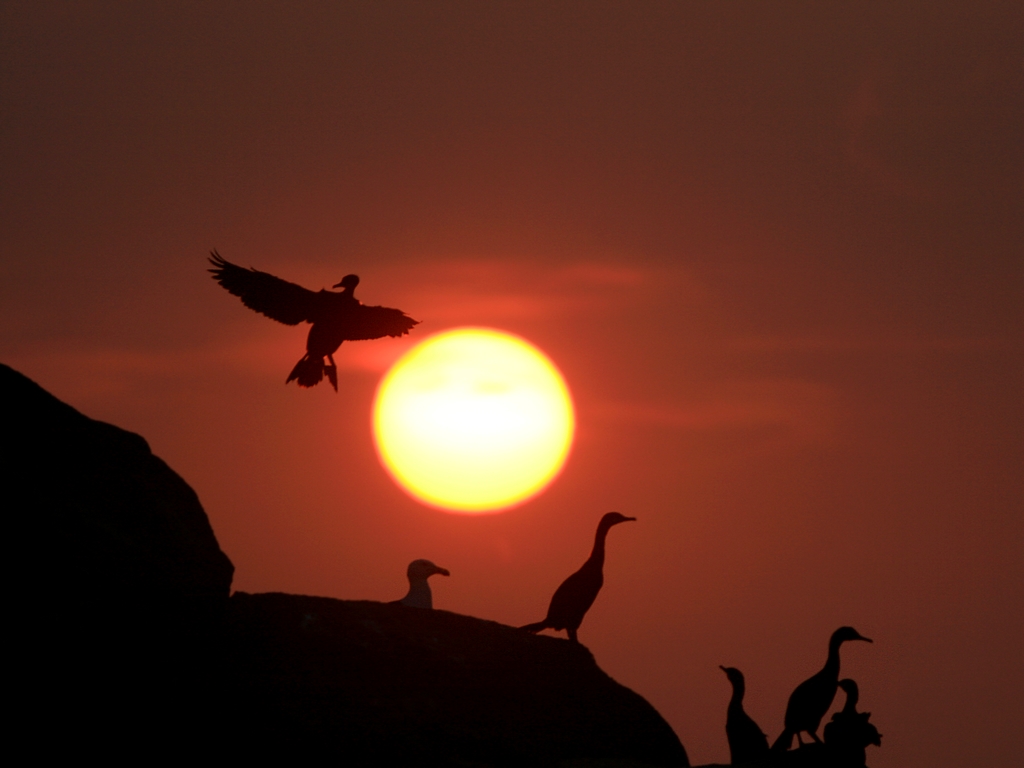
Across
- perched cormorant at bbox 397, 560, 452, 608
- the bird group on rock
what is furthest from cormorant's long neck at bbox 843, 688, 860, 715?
perched cormorant at bbox 397, 560, 452, 608

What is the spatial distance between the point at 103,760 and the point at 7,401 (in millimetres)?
4451

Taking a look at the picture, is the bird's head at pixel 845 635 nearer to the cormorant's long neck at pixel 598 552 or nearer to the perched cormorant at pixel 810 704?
the perched cormorant at pixel 810 704

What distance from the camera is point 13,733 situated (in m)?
12.9

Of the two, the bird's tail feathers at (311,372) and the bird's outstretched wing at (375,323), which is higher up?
the bird's outstretched wing at (375,323)

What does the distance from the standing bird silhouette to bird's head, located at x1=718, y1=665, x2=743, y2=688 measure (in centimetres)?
825

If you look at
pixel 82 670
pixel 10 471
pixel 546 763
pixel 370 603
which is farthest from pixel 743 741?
pixel 10 471

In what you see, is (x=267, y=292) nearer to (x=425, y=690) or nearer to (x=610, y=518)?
(x=610, y=518)

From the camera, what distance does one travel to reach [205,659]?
1394 cm

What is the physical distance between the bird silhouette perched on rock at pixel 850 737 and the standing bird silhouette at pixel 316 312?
10215 mm

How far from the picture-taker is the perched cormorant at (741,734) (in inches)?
639

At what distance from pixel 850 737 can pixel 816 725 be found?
4.75ft

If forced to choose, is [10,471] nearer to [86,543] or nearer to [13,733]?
[86,543]

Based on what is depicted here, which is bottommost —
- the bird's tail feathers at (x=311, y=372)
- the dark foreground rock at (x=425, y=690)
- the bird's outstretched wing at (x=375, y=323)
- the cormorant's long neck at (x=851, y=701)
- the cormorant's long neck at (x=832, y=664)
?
the dark foreground rock at (x=425, y=690)

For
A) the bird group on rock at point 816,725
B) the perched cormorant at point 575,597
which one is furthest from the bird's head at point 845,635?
the perched cormorant at point 575,597
